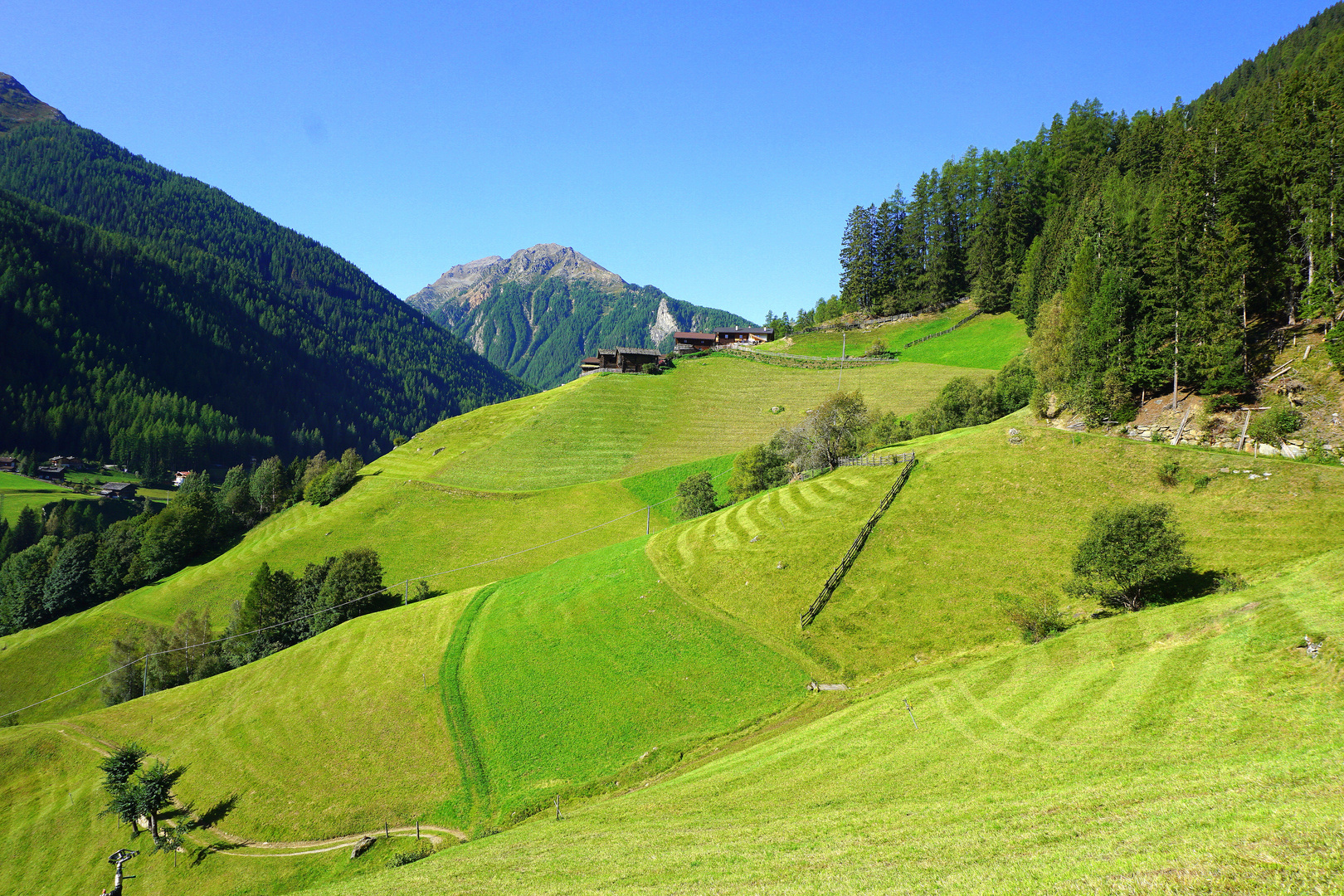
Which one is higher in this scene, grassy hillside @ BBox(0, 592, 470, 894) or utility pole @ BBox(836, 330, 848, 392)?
utility pole @ BBox(836, 330, 848, 392)

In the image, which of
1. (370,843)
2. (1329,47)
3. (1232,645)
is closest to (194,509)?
(370,843)

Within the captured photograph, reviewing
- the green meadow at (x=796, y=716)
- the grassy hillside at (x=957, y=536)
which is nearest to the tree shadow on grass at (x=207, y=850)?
the green meadow at (x=796, y=716)

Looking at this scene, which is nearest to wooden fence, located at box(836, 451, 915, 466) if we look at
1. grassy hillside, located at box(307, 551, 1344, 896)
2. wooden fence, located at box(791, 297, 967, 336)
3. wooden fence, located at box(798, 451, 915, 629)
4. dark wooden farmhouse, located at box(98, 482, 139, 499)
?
wooden fence, located at box(798, 451, 915, 629)

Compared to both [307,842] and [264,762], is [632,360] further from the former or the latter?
[307,842]

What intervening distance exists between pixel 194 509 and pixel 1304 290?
150 meters

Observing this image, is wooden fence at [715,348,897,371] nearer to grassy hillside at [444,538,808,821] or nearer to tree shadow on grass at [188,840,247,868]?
grassy hillside at [444,538,808,821]

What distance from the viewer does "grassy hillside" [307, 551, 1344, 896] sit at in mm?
12938

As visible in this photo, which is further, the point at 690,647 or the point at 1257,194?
the point at 1257,194

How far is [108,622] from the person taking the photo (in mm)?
86125

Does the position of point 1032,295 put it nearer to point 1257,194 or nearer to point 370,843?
point 1257,194

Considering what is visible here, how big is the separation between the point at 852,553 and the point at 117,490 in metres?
213

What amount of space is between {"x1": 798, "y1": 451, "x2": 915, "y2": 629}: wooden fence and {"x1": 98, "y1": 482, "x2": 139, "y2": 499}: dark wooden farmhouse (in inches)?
8157

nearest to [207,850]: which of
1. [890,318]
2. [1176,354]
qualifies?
[1176,354]

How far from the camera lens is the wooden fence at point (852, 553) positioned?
146ft
